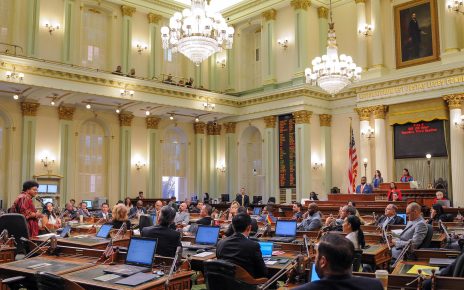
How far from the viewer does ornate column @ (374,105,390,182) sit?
703 inches

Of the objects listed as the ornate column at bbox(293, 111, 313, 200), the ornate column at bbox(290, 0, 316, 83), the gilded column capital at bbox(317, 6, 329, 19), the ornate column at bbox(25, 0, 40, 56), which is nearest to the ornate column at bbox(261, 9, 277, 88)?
the ornate column at bbox(290, 0, 316, 83)

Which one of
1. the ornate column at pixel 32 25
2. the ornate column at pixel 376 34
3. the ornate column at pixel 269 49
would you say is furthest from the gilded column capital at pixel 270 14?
the ornate column at pixel 32 25

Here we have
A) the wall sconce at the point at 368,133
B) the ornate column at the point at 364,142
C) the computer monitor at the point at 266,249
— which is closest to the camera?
the computer monitor at the point at 266,249

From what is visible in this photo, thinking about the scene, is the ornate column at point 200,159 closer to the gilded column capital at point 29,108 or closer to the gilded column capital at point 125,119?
the gilded column capital at point 125,119

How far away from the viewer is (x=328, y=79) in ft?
47.4

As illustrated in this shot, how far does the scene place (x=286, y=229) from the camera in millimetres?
8047

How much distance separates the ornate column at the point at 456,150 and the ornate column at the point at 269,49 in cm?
754

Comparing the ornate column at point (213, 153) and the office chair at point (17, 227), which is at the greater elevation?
the ornate column at point (213, 153)

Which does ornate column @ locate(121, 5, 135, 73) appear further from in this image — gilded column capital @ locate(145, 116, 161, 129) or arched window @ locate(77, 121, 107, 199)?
arched window @ locate(77, 121, 107, 199)

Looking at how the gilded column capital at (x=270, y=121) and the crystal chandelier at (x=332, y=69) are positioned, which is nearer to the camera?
the crystal chandelier at (x=332, y=69)

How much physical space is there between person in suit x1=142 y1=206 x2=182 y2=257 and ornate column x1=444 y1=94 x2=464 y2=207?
43.3 ft

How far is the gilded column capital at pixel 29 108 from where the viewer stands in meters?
17.0

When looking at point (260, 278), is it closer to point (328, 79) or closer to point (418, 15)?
point (328, 79)

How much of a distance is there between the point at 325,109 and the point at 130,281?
16866 mm
